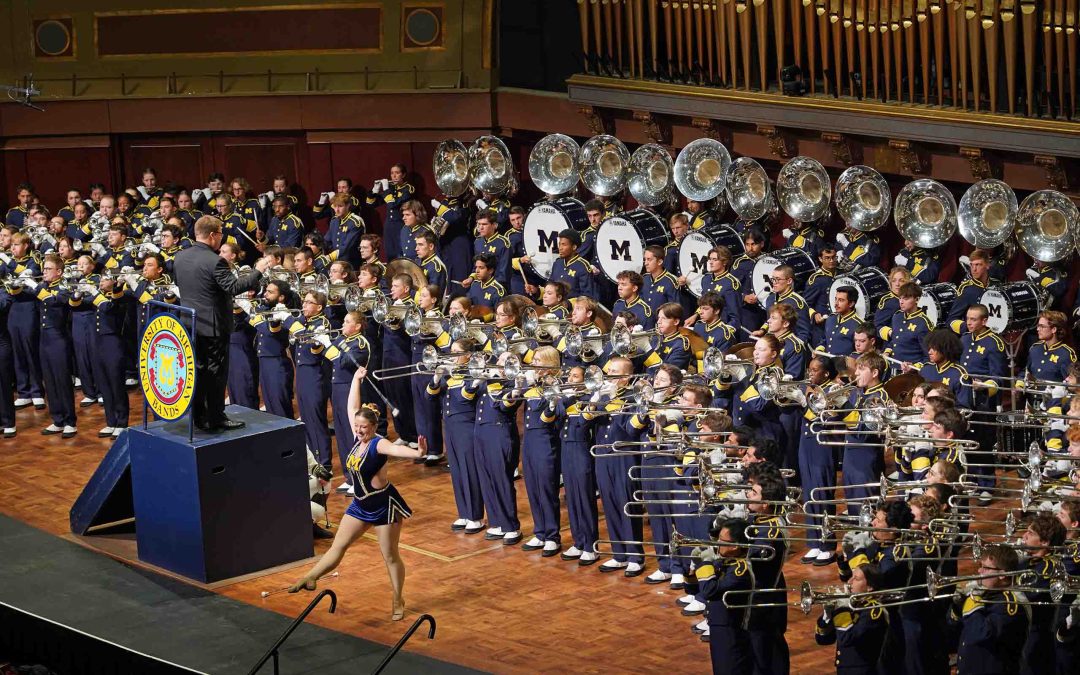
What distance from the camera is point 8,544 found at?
34.9 ft

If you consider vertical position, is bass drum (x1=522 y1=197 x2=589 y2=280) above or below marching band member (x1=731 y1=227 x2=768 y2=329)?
above

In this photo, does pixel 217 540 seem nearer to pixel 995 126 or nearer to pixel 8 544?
pixel 8 544

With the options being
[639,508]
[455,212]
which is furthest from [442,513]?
[455,212]

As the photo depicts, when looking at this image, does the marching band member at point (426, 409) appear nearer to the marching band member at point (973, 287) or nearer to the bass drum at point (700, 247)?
the bass drum at point (700, 247)

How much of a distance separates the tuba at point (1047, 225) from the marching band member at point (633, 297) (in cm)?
311

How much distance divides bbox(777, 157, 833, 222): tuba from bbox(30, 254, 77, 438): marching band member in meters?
6.78

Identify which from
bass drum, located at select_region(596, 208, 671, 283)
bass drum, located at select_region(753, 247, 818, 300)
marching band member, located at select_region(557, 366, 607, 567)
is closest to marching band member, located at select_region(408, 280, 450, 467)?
marching band member, located at select_region(557, 366, 607, 567)

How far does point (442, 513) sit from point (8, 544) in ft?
11.6

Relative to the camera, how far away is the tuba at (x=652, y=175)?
16.4 m

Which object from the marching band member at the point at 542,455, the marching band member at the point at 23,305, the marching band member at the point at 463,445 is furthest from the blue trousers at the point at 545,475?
the marching band member at the point at 23,305

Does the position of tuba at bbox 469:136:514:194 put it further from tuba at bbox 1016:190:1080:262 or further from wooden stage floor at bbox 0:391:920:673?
tuba at bbox 1016:190:1080:262

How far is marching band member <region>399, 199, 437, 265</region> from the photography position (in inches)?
671

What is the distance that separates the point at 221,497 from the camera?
1104 centimetres

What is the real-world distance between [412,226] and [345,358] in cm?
395
